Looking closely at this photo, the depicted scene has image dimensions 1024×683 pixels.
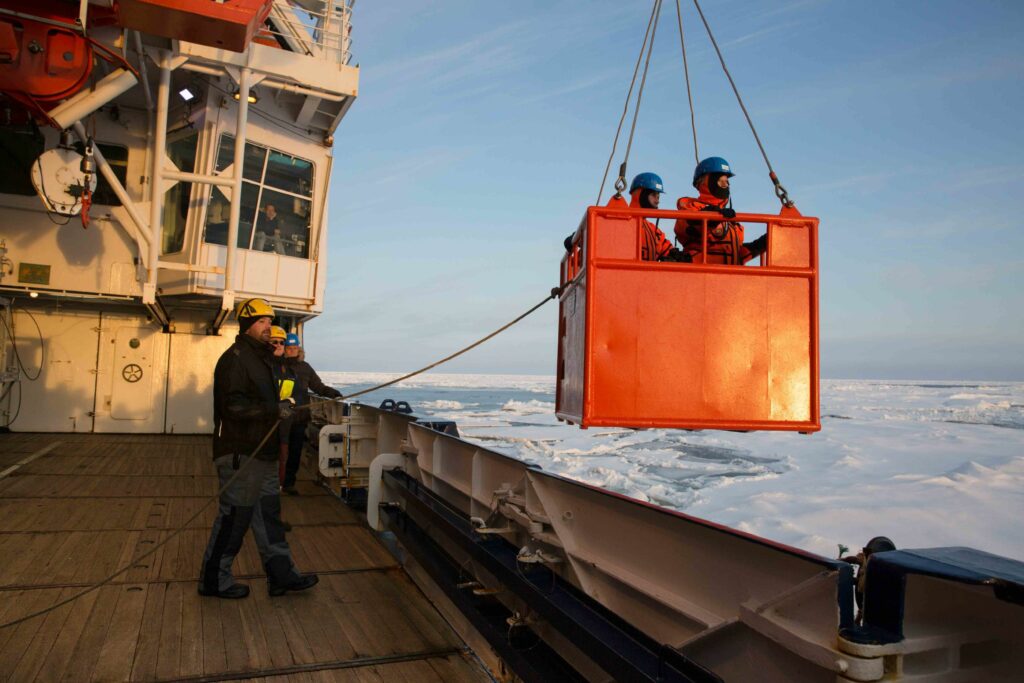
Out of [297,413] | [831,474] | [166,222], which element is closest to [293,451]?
[297,413]

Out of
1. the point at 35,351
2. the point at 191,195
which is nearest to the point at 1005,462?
the point at 191,195

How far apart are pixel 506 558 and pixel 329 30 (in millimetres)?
10053

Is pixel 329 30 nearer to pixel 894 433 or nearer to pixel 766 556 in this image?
pixel 766 556

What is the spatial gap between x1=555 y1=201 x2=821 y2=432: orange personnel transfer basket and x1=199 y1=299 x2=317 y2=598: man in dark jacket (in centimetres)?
208

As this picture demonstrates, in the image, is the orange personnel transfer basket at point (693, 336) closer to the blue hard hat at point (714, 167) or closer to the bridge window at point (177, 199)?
the blue hard hat at point (714, 167)

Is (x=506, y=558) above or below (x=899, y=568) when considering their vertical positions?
below

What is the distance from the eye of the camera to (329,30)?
11133mm

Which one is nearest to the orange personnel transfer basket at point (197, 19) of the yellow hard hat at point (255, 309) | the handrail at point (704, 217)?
the yellow hard hat at point (255, 309)

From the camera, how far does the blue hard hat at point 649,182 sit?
15.7 feet

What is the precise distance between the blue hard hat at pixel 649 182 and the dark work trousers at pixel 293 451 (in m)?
5.18

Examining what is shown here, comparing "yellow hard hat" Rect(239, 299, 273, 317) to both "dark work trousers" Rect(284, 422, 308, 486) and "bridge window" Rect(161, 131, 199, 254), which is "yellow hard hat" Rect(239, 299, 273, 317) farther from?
"bridge window" Rect(161, 131, 199, 254)

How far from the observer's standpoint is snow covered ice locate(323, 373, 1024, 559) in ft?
30.9

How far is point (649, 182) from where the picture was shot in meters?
4.80

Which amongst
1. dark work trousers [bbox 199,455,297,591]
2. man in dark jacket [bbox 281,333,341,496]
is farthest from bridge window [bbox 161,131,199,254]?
dark work trousers [bbox 199,455,297,591]
